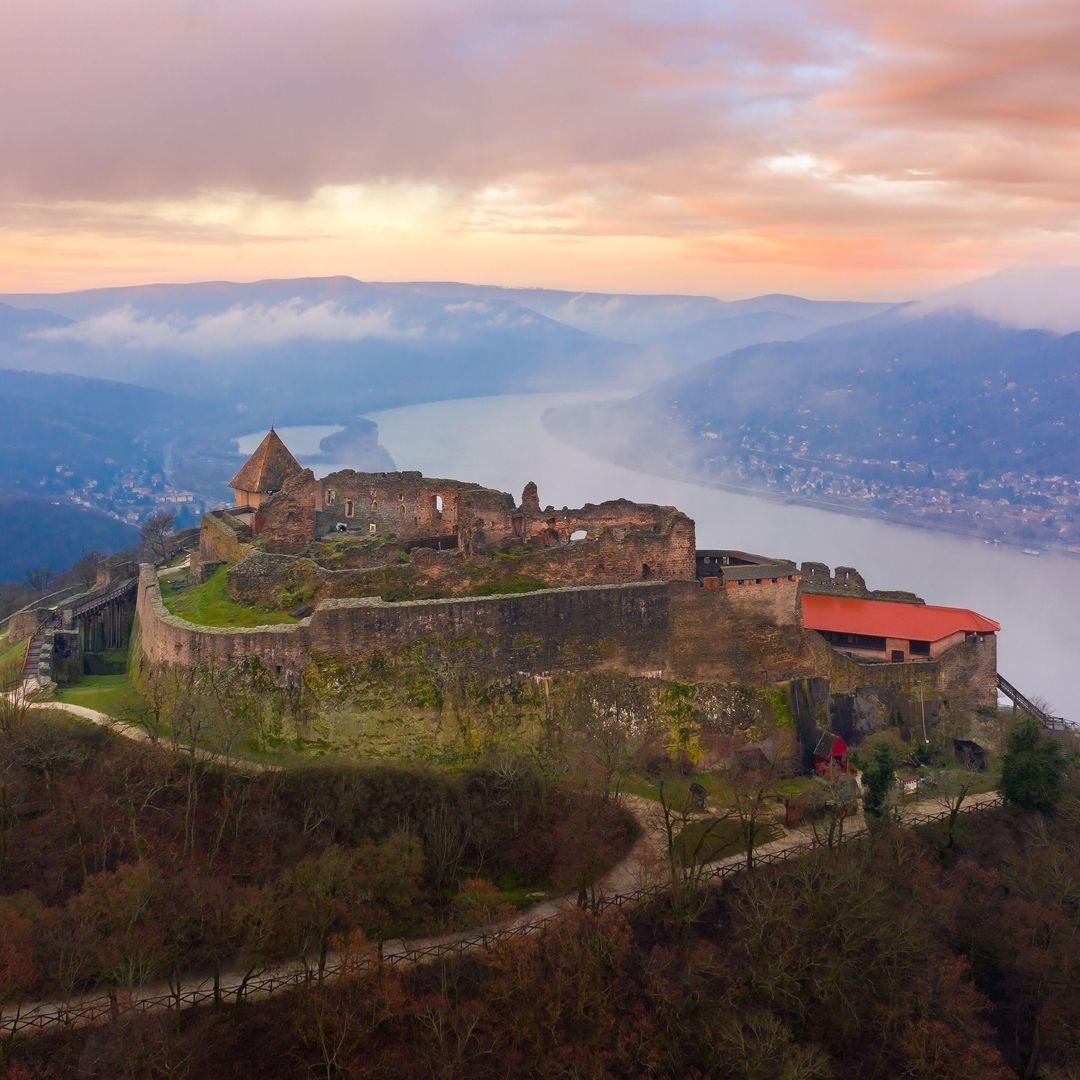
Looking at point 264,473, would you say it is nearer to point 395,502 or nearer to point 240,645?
point 395,502

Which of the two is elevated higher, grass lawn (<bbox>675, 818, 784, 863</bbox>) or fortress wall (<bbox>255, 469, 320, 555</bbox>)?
fortress wall (<bbox>255, 469, 320, 555</bbox>)

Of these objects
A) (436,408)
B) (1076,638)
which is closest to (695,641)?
(1076,638)

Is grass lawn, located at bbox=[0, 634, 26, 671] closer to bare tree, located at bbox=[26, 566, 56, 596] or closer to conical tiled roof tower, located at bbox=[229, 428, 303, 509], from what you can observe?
conical tiled roof tower, located at bbox=[229, 428, 303, 509]

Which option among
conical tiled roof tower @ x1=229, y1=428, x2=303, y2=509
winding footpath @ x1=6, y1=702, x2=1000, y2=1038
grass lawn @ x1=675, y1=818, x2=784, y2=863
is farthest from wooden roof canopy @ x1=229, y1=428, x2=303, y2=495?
grass lawn @ x1=675, y1=818, x2=784, y2=863

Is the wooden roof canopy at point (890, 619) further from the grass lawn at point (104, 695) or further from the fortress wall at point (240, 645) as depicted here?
the grass lawn at point (104, 695)

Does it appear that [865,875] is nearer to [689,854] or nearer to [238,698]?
[689,854]

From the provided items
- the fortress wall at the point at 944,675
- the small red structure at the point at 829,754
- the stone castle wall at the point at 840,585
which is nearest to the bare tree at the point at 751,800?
the small red structure at the point at 829,754
